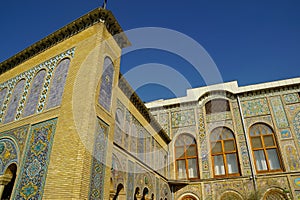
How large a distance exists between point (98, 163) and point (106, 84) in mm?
2401

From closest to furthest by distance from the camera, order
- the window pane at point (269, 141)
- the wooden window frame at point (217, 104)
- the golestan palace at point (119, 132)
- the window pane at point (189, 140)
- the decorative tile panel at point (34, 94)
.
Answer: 1. the golestan palace at point (119, 132)
2. the decorative tile panel at point (34, 94)
3. the window pane at point (269, 141)
4. the window pane at point (189, 140)
5. the wooden window frame at point (217, 104)

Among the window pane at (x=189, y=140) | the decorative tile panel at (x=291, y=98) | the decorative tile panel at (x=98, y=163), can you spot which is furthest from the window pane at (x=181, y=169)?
the decorative tile panel at (x=98, y=163)

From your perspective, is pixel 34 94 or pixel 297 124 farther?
pixel 297 124

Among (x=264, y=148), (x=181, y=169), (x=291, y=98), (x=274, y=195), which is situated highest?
(x=291, y=98)

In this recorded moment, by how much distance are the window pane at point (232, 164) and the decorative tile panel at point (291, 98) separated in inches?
175

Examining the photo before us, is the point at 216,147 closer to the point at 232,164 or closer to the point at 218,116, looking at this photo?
the point at 232,164

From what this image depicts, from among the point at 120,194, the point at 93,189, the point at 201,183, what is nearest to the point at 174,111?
the point at 201,183

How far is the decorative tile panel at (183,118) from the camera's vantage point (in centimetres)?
1555

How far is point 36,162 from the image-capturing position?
6086 mm

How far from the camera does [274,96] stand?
Result: 14562mm

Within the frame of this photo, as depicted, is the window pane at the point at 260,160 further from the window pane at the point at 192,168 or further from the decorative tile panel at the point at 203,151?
the window pane at the point at 192,168

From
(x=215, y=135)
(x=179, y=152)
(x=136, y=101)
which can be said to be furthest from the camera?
(x=179, y=152)

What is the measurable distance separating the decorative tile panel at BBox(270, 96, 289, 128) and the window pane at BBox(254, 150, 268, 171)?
187cm

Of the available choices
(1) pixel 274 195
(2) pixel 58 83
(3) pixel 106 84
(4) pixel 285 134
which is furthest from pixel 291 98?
(2) pixel 58 83
